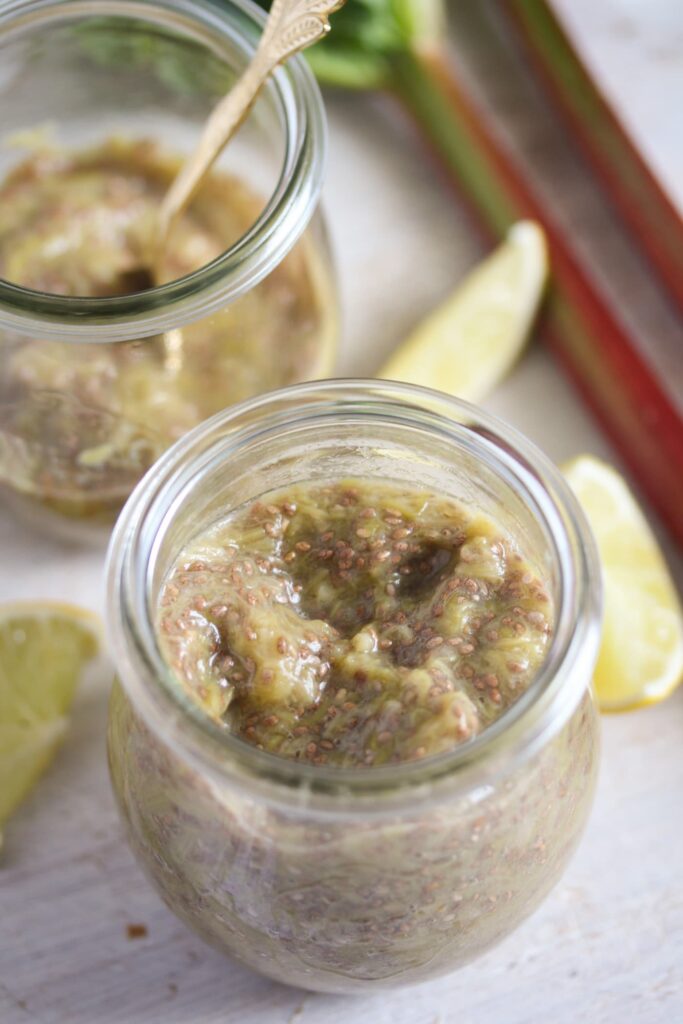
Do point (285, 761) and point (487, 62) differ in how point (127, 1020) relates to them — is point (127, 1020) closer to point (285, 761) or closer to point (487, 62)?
point (285, 761)

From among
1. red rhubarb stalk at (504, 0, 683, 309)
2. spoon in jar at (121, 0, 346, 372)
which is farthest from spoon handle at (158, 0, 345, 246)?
red rhubarb stalk at (504, 0, 683, 309)

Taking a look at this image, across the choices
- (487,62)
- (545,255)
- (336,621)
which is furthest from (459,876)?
(487,62)

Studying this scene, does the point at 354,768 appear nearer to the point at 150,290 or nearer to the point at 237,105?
the point at 150,290

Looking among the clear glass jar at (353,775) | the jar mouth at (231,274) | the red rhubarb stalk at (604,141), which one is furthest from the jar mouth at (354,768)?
the red rhubarb stalk at (604,141)

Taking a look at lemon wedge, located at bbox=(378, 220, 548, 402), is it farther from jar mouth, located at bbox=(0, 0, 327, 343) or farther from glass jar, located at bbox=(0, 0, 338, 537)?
jar mouth, located at bbox=(0, 0, 327, 343)

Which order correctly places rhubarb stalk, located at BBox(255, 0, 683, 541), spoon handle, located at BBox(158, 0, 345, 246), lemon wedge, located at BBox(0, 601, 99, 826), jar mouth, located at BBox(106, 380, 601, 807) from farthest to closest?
rhubarb stalk, located at BBox(255, 0, 683, 541)
lemon wedge, located at BBox(0, 601, 99, 826)
spoon handle, located at BBox(158, 0, 345, 246)
jar mouth, located at BBox(106, 380, 601, 807)

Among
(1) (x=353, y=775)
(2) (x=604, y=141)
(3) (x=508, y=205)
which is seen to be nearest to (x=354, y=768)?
(1) (x=353, y=775)
